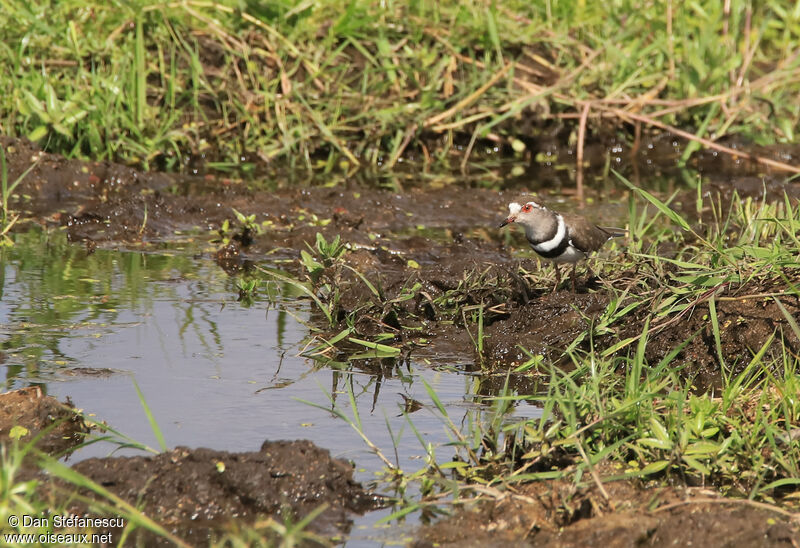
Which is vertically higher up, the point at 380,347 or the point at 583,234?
the point at 583,234

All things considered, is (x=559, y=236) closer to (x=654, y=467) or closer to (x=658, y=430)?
(x=658, y=430)

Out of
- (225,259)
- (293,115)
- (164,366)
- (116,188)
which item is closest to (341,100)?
(293,115)

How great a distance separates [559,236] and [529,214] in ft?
1.26

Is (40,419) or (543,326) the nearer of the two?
(40,419)

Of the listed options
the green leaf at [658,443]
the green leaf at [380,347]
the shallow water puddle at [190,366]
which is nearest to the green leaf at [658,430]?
the green leaf at [658,443]

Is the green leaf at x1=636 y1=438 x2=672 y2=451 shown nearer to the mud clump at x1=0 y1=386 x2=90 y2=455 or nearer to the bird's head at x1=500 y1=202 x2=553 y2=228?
the mud clump at x1=0 y1=386 x2=90 y2=455

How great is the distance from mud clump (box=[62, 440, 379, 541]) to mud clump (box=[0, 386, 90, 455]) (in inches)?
23.0

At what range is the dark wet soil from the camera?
12.2ft

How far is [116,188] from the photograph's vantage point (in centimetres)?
838

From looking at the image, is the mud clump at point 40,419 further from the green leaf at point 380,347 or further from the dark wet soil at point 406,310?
the green leaf at point 380,347

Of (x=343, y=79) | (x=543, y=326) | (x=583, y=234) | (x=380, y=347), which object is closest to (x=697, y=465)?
(x=543, y=326)

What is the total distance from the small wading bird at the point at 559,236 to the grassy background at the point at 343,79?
11.2 feet

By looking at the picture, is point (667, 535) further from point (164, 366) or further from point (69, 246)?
point (69, 246)

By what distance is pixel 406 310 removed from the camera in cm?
594
